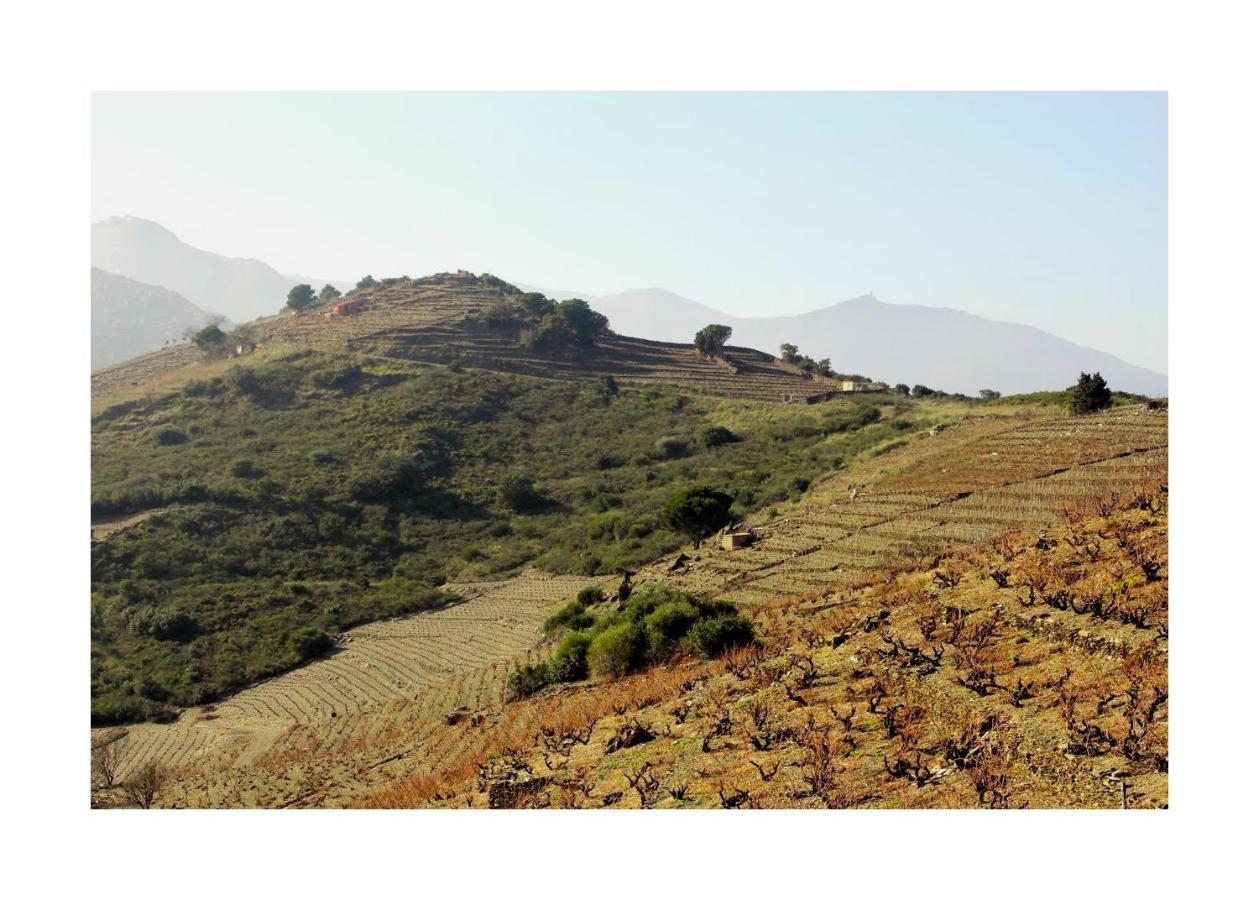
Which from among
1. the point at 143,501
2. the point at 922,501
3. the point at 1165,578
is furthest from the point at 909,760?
the point at 143,501

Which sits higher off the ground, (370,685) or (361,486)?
(361,486)

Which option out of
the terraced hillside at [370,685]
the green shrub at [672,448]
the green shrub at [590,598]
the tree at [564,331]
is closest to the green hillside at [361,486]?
the green shrub at [672,448]

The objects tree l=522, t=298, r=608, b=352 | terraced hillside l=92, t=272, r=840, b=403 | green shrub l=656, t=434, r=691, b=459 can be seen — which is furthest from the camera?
tree l=522, t=298, r=608, b=352

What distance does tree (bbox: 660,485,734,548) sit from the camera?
29750 mm

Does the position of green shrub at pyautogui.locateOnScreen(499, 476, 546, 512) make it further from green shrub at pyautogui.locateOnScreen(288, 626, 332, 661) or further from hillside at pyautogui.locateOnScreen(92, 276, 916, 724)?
green shrub at pyautogui.locateOnScreen(288, 626, 332, 661)

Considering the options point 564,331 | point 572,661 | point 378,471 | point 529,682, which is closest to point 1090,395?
point 572,661

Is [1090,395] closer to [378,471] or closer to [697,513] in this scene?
[697,513]

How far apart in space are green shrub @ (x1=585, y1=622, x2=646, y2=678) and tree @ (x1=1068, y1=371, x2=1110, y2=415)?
82.4 feet

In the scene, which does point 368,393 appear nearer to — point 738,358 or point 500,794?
point 738,358

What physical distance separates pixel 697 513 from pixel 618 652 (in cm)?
1595

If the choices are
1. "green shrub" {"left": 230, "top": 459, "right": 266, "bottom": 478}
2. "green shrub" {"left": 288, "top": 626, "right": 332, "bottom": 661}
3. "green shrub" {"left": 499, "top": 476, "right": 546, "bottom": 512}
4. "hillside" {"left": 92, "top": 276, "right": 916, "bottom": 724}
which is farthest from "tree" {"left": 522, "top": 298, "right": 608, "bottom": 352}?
"green shrub" {"left": 288, "top": 626, "right": 332, "bottom": 661}

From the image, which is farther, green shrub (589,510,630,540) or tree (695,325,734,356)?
tree (695,325,734,356)

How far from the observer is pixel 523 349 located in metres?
74.4

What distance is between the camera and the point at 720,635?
41.1ft
